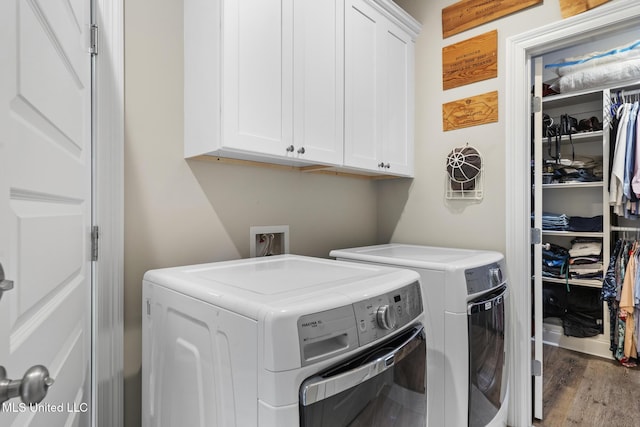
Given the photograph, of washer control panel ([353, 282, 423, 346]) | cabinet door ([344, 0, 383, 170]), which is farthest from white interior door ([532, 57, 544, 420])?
washer control panel ([353, 282, 423, 346])

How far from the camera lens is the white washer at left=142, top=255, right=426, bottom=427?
2.46 ft

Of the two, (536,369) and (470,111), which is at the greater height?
(470,111)

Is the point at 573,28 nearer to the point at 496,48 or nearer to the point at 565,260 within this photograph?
the point at 496,48

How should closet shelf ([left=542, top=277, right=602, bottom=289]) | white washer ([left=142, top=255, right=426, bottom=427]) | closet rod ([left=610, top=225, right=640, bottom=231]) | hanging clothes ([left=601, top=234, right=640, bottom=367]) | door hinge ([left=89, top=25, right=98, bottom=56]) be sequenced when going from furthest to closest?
closet shelf ([left=542, top=277, right=602, bottom=289]), closet rod ([left=610, top=225, right=640, bottom=231]), hanging clothes ([left=601, top=234, right=640, bottom=367]), door hinge ([left=89, top=25, right=98, bottom=56]), white washer ([left=142, top=255, right=426, bottom=427])

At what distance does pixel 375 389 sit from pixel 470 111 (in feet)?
5.73

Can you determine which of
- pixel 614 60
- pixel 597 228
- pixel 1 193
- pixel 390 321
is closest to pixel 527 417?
pixel 390 321

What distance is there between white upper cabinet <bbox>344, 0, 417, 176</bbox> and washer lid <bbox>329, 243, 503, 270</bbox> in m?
0.47

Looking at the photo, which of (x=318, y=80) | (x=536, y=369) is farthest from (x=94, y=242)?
(x=536, y=369)

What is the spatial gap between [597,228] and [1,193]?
3697 mm

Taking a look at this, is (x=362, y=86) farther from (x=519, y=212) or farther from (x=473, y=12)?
(x=519, y=212)

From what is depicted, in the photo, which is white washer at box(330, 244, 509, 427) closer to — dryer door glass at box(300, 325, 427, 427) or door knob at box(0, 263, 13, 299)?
dryer door glass at box(300, 325, 427, 427)

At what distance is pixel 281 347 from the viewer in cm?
73

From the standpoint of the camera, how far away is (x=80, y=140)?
3.39ft

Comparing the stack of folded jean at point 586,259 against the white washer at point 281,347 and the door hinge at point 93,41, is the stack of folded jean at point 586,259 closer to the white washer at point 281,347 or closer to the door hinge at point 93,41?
the white washer at point 281,347
